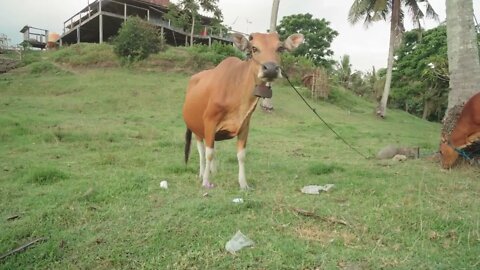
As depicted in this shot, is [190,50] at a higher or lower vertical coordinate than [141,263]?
higher

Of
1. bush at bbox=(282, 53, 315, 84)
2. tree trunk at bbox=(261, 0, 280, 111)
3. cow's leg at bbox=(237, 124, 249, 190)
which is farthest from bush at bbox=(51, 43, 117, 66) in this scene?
cow's leg at bbox=(237, 124, 249, 190)

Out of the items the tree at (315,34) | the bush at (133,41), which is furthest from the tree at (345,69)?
the bush at (133,41)

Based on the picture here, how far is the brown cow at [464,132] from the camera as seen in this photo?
6.35 m

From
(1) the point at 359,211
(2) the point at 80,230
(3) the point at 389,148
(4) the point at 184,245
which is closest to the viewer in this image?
(4) the point at 184,245

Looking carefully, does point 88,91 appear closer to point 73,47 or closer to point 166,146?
point 73,47

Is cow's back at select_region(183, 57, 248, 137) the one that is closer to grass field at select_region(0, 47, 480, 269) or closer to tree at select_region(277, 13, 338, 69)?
grass field at select_region(0, 47, 480, 269)

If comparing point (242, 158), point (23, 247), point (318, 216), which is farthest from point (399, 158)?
point (23, 247)

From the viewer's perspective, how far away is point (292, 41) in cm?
556

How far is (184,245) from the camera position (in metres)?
3.86

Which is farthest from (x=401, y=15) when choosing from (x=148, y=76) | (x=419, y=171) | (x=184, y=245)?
(x=184, y=245)

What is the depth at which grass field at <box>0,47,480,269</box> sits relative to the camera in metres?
3.65

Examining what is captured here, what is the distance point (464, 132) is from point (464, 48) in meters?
1.56

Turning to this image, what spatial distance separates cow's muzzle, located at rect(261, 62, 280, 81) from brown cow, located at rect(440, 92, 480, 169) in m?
3.45

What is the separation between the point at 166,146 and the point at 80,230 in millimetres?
5686
